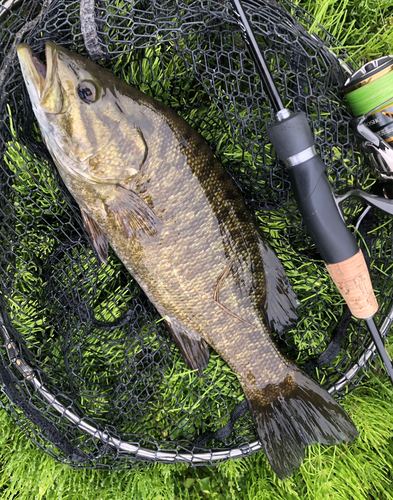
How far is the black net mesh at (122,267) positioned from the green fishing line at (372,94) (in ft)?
0.24

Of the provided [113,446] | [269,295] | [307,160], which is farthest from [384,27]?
[113,446]

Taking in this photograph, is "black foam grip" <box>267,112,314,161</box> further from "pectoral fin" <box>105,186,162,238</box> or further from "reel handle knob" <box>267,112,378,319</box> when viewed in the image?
"pectoral fin" <box>105,186,162,238</box>

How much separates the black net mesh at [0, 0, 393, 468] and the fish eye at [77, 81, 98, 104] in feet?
0.72

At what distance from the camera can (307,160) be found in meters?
1.36

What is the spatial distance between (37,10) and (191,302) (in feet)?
5.36

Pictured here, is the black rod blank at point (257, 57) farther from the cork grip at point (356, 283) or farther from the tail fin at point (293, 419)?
the tail fin at point (293, 419)

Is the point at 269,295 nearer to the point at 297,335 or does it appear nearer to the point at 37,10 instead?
the point at 297,335

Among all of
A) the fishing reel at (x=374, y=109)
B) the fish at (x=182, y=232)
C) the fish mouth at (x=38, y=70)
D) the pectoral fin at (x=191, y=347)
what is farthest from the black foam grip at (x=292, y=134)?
the pectoral fin at (x=191, y=347)

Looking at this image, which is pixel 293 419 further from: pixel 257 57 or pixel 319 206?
pixel 257 57

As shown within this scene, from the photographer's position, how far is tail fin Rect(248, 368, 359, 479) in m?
1.74

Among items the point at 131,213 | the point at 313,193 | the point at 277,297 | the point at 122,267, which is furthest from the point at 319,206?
the point at 122,267

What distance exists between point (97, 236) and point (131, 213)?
26cm

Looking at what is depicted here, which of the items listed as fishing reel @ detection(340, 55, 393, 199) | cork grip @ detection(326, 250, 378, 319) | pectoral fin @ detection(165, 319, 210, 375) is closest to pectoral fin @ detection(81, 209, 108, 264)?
pectoral fin @ detection(165, 319, 210, 375)

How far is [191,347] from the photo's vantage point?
1823 mm
